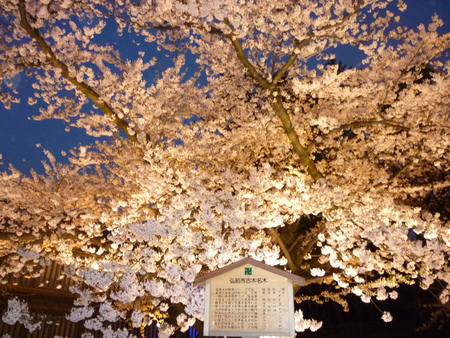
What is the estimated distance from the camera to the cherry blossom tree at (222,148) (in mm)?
6742

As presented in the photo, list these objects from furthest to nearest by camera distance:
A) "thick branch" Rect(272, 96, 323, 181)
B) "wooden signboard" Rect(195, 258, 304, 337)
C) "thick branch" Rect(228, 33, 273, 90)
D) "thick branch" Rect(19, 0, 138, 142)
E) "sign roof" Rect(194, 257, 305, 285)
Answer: "thick branch" Rect(272, 96, 323, 181), "thick branch" Rect(228, 33, 273, 90), "thick branch" Rect(19, 0, 138, 142), "sign roof" Rect(194, 257, 305, 285), "wooden signboard" Rect(195, 258, 304, 337)

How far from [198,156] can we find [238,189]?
195 cm

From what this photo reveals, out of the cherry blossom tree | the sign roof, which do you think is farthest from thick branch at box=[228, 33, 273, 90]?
the sign roof

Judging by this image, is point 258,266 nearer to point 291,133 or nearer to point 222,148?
point 291,133

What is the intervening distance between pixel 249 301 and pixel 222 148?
485 cm

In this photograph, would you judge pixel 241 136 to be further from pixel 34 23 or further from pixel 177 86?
pixel 34 23

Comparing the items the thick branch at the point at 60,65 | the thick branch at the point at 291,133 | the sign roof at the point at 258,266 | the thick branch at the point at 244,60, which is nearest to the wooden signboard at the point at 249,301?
the sign roof at the point at 258,266

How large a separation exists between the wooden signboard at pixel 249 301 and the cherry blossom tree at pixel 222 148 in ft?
4.99

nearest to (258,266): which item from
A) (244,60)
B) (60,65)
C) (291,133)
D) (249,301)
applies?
(249,301)

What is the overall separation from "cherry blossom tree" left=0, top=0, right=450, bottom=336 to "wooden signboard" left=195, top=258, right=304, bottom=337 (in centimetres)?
152

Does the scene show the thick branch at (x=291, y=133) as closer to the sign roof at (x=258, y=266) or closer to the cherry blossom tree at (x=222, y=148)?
the cherry blossom tree at (x=222, y=148)

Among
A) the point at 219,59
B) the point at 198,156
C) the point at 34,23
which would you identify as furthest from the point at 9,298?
the point at 219,59

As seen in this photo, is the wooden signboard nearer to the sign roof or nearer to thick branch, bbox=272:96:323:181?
the sign roof

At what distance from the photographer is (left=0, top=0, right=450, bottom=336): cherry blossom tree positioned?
6.74 m
